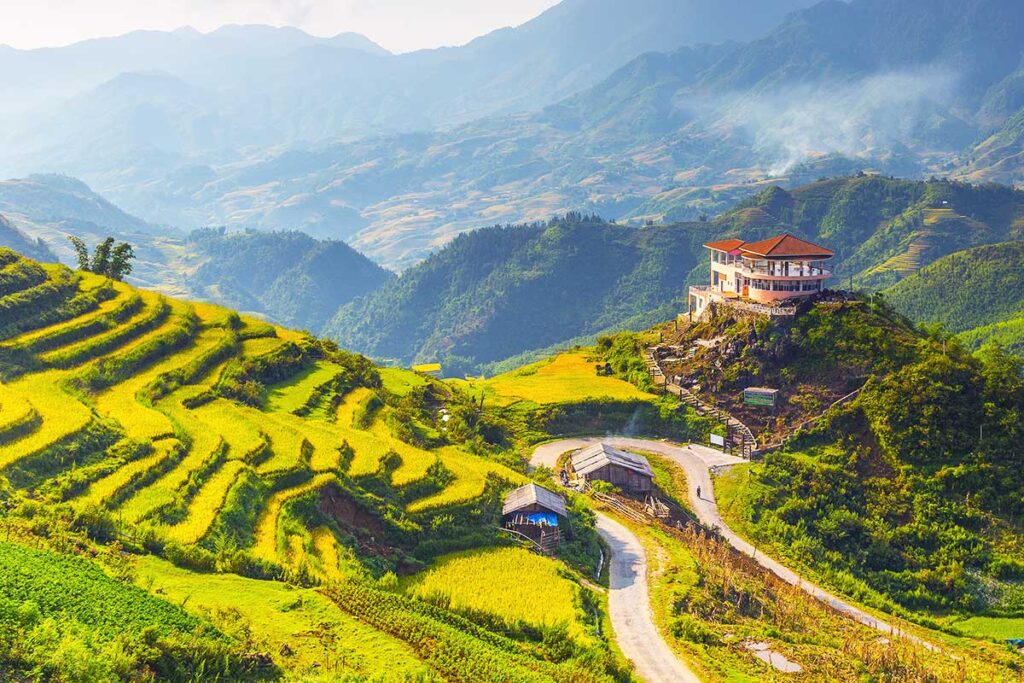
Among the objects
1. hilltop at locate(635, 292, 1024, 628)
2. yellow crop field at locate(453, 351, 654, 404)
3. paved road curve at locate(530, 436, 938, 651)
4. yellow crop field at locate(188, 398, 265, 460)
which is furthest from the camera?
yellow crop field at locate(453, 351, 654, 404)

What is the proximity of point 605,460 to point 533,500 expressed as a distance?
10.7m

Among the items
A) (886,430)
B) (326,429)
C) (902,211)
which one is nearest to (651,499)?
(886,430)

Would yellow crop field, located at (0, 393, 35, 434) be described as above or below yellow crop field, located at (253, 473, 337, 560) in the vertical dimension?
above

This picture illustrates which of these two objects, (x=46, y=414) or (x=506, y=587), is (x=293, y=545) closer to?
(x=506, y=587)

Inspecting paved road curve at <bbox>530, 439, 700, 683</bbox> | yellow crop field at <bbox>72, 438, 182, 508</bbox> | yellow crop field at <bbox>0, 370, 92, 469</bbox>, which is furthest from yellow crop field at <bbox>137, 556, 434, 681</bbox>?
paved road curve at <bbox>530, 439, 700, 683</bbox>

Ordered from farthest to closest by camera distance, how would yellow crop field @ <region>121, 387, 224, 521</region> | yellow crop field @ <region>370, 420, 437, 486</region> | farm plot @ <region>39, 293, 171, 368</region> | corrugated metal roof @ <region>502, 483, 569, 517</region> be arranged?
farm plot @ <region>39, 293, 171, 368</region> → corrugated metal roof @ <region>502, 483, 569, 517</region> → yellow crop field @ <region>370, 420, 437, 486</region> → yellow crop field @ <region>121, 387, 224, 521</region>

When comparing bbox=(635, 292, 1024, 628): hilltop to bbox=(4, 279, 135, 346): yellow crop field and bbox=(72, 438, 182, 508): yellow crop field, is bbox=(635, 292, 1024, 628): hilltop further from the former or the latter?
bbox=(4, 279, 135, 346): yellow crop field

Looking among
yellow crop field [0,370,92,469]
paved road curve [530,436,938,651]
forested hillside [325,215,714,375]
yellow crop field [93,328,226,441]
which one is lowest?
forested hillside [325,215,714,375]

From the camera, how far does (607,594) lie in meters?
33.0

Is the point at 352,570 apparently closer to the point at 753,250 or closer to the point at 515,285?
the point at 753,250

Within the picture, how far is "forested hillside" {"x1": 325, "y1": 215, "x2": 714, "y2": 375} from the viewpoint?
17638 centimetres

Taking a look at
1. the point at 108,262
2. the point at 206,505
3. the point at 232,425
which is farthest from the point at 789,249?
the point at 108,262

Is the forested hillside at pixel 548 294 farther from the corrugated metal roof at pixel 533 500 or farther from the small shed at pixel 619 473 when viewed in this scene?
the corrugated metal roof at pixel 533 500

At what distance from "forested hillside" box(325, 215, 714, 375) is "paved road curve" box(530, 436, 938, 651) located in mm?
112375
